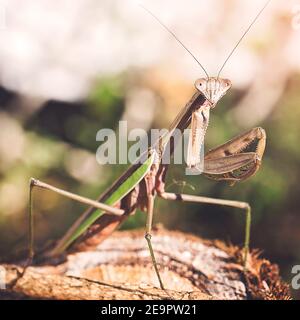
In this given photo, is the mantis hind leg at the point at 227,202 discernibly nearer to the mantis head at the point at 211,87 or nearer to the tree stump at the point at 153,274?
the tree stump at the point at 153,274

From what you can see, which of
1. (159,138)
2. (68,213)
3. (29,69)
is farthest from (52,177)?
(159,138)

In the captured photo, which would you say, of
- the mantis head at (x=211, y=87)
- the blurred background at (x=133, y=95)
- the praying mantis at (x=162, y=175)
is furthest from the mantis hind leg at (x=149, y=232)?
the blurred background at (x=133, y=95)

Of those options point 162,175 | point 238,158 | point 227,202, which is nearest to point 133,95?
point 162,175

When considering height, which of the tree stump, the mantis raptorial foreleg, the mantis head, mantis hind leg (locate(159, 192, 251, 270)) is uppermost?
the mantis head

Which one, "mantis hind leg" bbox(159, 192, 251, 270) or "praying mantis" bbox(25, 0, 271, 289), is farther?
"mantis hind leg" bbox(159, 192, 251, 270)

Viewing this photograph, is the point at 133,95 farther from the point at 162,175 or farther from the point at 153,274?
the point at 153,274

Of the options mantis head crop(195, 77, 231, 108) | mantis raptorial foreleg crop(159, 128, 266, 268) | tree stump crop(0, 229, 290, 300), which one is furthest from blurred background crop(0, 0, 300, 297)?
mantis head crop(195, 77, 231, 108)

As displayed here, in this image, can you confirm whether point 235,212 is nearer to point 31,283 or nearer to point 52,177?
point 52,177

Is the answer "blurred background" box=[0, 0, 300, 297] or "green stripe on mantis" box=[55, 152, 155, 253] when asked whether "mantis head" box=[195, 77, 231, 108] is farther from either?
"blurred background" box=[0, 0, 300, 297]
